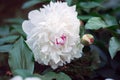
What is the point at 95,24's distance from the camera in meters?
1.06

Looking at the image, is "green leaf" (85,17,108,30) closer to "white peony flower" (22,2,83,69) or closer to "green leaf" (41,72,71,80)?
"white peony flower" (22,2,83,69)

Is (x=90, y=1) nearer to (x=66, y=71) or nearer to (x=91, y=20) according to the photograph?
(x=91, y=20)

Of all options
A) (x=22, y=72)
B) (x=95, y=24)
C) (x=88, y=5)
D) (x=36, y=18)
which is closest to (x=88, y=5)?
(x=88, y=5)

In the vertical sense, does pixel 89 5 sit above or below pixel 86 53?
above

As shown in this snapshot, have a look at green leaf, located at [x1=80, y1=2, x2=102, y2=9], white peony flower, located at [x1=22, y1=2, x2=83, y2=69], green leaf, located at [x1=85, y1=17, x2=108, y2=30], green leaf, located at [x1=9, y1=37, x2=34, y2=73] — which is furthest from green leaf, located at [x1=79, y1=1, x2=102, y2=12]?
green leaf, located at [x1=9, y1=37, x2=34, y2=73]

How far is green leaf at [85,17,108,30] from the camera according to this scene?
1.04m

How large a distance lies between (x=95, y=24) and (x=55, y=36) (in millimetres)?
162

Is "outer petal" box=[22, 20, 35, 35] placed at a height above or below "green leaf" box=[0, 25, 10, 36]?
above

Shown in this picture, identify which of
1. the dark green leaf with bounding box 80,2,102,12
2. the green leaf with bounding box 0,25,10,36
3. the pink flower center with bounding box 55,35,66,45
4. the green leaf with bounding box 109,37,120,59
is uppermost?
the dark green leaf with bounding box 80,2,102,12

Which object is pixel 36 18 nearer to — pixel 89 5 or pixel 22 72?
pixel 22 72

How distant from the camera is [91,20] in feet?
3.51

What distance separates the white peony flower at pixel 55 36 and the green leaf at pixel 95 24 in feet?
0.24

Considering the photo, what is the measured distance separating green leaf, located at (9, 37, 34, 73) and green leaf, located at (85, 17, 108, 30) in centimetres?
21

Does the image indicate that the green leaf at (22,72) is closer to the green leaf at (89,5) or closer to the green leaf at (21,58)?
the green leaf at (21,58)
